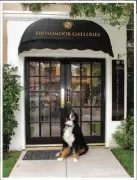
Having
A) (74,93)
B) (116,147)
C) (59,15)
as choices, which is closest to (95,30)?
(59,15)

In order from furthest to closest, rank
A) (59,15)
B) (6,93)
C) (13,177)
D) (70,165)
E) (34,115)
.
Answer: (34,115)
(59,15)
(6,93)
(70,165)
(13,177)

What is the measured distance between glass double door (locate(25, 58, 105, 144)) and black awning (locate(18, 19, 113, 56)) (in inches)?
32.1

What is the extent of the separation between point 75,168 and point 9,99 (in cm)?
205

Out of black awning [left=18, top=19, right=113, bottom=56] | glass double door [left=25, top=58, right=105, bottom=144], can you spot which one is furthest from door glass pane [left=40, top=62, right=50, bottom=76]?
black awning [left=18, top=19, right=113, bottom=56]

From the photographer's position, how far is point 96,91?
23.0 ft

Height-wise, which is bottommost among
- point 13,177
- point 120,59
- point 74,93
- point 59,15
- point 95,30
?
point 13,177

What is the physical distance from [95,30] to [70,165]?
3.06 meters

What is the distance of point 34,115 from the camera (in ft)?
22.7

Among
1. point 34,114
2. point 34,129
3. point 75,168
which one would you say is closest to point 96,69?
point 34,114

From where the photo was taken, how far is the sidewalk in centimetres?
507

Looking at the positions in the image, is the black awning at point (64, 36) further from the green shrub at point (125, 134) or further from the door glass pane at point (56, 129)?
the door glass pane at point (56, 129)

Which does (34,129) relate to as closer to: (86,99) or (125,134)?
(86,99)

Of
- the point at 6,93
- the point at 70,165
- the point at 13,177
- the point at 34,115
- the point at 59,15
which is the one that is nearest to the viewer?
the point at 13,177

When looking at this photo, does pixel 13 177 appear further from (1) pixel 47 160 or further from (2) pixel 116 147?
(2) pixel 116 147
